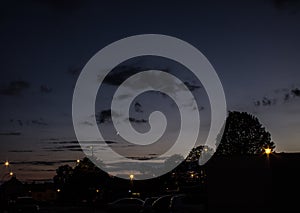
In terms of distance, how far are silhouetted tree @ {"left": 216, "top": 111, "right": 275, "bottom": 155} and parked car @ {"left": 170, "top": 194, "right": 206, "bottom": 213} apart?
141 feet

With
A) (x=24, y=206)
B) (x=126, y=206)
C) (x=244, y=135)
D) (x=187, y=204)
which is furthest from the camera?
(x=244, y=135)

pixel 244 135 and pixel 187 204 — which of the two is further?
pixel 244 135

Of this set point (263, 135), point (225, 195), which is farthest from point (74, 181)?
point (225, 195)

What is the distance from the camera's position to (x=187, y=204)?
68.7 ft

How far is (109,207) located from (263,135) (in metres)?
35.4

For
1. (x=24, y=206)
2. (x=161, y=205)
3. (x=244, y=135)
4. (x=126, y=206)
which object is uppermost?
(x=244, y=135)

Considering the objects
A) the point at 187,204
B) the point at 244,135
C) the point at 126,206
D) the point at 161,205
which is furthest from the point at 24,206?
the point at 244,135

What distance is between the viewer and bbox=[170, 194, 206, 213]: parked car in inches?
808

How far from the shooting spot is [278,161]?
23.1 m

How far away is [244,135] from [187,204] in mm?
44976

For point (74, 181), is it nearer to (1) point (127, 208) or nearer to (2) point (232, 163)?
(1) point (127, 208)

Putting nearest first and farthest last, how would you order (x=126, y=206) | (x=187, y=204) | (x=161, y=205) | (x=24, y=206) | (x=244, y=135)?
(x=187, y=204) < (x=161, y=205) < (x=126, y=206) < (x=24, y=206) < (x=244, y=135)

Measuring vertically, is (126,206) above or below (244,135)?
below

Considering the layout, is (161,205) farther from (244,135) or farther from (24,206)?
(244,135)
